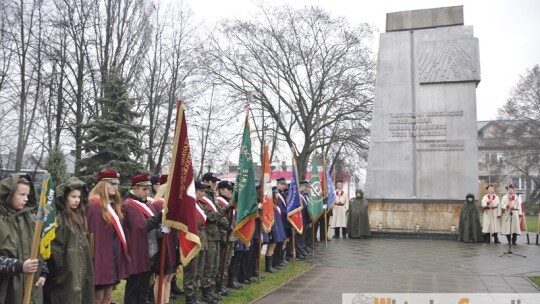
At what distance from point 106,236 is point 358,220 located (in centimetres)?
1224

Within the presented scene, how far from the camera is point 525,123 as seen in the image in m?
41.6

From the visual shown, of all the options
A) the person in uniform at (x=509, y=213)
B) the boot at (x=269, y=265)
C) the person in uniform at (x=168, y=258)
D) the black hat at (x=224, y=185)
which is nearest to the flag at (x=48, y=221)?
the person in uniform at (x=168, y=258)

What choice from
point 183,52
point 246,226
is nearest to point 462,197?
point 246,226

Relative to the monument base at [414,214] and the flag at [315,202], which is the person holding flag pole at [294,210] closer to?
the flag at [315,202]

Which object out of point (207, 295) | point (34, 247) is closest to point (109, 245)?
point (34, 247)

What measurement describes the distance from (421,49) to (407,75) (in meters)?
1.04

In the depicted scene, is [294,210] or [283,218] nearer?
[294,210]

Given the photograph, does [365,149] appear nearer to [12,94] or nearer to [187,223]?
[12,94]

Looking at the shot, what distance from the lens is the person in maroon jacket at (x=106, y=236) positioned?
5031 mm

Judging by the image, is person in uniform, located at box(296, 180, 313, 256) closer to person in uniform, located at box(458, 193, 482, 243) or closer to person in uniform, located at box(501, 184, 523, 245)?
person in uniform, located at box(458, 193, 482, 243)

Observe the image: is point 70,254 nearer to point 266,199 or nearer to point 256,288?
point 256,288

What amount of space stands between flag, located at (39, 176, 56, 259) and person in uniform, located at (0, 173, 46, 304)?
119 millimetres

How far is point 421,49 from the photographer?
16844mm

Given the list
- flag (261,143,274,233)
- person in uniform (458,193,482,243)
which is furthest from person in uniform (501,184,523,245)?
flag (261,143,274,233)
